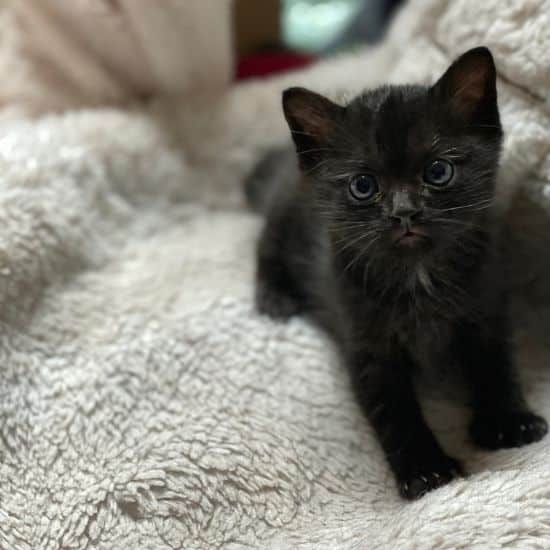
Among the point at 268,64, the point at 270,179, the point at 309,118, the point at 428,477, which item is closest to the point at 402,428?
the point at 428,477

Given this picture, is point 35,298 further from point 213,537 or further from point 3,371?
point 213,537

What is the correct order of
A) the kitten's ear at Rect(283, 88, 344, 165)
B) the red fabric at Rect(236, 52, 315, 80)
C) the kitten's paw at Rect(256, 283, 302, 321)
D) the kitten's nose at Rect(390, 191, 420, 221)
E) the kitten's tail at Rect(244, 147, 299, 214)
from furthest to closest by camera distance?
the red fabric at Rect(236, 52, 315, 80) < the kitten's tail at Rect(244, 147, 299, 214) < the kitten's paw at Rect(256, 283, 302, 321) < the kitten's ear at Rect(283, 88, 344, 165) < the kitten's nose at Rect(390, 191, 420, 221)

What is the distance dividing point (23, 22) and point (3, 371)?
3.18ft

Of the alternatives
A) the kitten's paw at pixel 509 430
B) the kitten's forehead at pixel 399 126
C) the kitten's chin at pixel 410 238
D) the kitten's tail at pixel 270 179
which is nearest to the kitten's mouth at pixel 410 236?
the kitten's chin at pixel 410 238

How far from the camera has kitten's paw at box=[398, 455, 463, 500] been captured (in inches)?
39.7

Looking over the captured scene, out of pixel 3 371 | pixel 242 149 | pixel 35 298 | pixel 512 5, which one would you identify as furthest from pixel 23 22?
pixel 512 5

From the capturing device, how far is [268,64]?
2193 mm

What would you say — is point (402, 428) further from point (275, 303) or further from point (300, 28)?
point (300, 28)

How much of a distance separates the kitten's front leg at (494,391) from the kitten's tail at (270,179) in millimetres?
576

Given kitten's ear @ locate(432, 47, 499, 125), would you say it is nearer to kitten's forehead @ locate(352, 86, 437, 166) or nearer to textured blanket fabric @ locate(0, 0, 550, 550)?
kitten's forehead @ locate(352, 86, 437, 166)

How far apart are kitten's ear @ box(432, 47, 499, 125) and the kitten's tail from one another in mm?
531

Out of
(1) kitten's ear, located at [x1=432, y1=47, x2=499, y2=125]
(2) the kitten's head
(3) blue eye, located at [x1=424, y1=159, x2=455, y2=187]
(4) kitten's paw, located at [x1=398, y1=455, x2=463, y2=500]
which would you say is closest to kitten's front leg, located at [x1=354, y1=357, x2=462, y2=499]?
(4) kitten's paw, located at [x1=398, y1=455, x2=463, y2=500]

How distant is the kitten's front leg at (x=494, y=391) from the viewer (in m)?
1.07

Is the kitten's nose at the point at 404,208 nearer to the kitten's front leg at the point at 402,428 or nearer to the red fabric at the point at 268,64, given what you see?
the kitten's front leg at the point at 402,428
